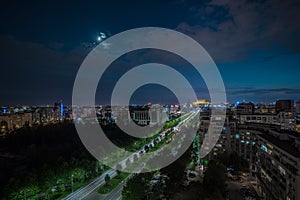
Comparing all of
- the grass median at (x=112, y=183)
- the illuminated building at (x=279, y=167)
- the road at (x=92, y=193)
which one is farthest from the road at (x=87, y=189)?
the illuminated building at (x=279, y=167)

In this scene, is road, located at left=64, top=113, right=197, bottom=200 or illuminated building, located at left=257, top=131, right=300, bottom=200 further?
road, located at left=64, top=113, right=197, bottom=200

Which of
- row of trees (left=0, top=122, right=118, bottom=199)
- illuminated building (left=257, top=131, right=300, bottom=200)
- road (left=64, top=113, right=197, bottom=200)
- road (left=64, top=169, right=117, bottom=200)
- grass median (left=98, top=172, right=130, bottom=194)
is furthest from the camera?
grass median (left=98, top=172, right=130, bottom=194)

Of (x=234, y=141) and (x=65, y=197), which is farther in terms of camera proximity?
(x=234, y=141)

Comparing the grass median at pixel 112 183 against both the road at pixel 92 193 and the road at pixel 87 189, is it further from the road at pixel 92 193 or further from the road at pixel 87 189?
the road at pixel 87 189

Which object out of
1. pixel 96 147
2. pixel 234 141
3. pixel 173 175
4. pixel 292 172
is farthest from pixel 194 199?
pixel 96 147

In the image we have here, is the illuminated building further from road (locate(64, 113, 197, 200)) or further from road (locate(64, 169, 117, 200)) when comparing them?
road (locate(64, 169, 117, 200))

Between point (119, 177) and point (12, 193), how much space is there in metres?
3.29

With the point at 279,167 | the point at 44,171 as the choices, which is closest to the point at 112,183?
the point at 44,171

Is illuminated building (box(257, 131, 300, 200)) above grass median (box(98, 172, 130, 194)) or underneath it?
above

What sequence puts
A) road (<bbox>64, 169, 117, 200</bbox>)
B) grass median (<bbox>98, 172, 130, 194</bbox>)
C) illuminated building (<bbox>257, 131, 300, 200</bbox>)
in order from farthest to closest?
grass median (<bbox>98, 172, 130, 194</bbox>) < road (<bbox>64, 169, 117, 200</bbox>) < illuminated building (<bbox>257, 131, 300, 200</bbox>)

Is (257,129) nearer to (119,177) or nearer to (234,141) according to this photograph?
(234,141)

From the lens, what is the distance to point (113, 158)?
8797 mm

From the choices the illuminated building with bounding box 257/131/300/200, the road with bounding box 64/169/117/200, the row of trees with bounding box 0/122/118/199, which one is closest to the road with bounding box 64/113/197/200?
the road with bounding box 64/169/117/200

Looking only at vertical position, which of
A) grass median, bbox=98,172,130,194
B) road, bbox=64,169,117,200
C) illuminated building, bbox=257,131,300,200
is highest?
illuminated building, bbox=257,131,300,200
